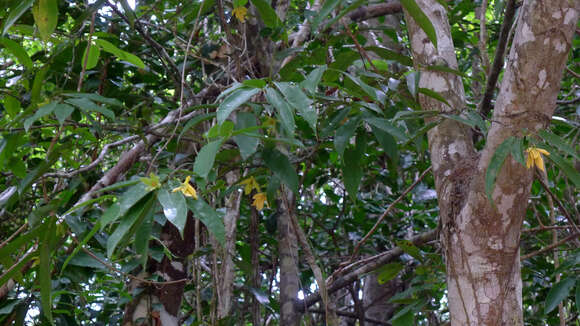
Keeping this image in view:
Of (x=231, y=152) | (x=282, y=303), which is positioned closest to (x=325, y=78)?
(x=231, y=152)

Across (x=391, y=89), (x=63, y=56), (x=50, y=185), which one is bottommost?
(x=391, y=89)

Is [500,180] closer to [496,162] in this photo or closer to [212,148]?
[496,162]

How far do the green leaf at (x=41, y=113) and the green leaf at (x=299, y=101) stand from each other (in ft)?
1.64

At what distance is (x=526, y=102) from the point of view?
1161mm

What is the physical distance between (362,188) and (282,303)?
116cm

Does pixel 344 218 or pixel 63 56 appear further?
pixel 344 218

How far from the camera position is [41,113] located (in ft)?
3.95

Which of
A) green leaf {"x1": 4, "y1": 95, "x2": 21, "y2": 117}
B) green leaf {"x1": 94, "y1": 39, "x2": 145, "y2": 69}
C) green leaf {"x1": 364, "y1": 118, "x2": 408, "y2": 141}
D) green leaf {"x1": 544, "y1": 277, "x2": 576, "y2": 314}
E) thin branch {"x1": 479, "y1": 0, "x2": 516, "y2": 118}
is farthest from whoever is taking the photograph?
green leaf {"x1": 4, "y1": 95, "x2": 21, "y2": 117}

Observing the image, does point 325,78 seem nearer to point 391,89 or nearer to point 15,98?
point 391,89

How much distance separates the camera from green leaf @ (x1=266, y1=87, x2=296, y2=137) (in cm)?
97

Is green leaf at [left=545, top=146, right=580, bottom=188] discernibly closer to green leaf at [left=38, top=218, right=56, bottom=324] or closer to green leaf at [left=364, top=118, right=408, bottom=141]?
green leaf at [left=364, top=118, right=408, bottom=141]

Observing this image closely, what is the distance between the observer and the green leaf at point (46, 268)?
3.78 ft

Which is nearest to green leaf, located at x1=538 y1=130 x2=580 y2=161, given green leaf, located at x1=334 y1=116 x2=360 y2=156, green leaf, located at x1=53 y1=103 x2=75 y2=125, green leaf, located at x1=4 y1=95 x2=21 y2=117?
green leaf, located at x1=334 y1=116 x2=360 y2=156

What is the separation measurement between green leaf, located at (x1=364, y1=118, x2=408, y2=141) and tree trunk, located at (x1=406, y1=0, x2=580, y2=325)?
0.51 ft
